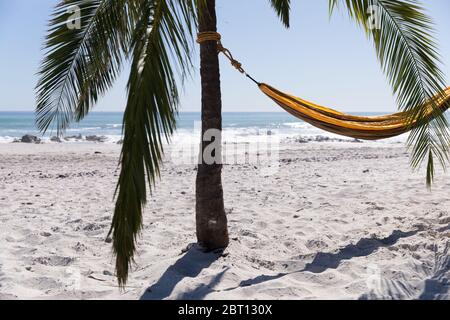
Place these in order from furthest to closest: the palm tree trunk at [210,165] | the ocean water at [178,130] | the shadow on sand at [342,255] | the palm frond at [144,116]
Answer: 1. the ocean water at [178,130]
2. the palm tree trunk at [210,165]
3. the shadow on sand at [342,255]
4. the palm frond at [144,116]

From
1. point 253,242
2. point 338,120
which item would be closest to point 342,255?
point 253,242

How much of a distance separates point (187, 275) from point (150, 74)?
1226mm

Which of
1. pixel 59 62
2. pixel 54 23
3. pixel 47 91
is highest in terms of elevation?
pixel 54 23

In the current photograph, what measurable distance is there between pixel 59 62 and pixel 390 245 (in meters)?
2.49

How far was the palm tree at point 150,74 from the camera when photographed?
1.75 metres

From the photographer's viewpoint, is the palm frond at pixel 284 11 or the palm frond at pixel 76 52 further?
the palm frond at pixel 284 11

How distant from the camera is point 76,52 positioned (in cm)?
244

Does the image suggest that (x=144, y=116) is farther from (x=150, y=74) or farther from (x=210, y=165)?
(x=210, y=165)

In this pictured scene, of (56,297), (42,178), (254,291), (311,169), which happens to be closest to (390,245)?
(254,291)

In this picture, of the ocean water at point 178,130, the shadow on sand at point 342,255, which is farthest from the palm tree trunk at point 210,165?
the ocean water at point 178,130

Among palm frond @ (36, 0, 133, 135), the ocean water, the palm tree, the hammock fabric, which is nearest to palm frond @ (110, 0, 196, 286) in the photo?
the palm tree

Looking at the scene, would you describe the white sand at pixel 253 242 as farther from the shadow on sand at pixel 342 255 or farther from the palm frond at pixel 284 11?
the palm frond at pixel 284 11
